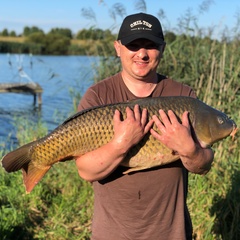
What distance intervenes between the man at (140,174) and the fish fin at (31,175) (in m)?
0.20

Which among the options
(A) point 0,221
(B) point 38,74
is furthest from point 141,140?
(B) point 38,74

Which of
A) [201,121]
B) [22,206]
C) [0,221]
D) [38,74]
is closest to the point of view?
[201,121]

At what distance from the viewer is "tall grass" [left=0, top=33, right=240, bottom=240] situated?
3.79m

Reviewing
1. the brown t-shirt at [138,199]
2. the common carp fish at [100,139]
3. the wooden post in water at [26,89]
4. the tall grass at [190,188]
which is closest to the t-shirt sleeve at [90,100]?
the brown t-shirt at [138,199]

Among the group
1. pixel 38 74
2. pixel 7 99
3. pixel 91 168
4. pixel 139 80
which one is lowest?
pixel 91 168

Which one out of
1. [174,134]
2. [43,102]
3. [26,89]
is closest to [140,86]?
[174,134]

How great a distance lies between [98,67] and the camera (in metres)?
5.71

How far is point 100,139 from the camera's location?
6.26ft

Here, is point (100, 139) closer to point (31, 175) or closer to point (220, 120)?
point (31, 175)

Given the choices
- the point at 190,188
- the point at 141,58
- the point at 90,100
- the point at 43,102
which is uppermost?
the point at 43,102

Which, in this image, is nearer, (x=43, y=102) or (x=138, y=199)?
(x=138, y=199)

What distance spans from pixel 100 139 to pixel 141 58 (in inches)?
17.8

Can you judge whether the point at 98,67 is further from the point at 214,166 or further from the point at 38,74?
the point at 38,74

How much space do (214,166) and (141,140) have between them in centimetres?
247
